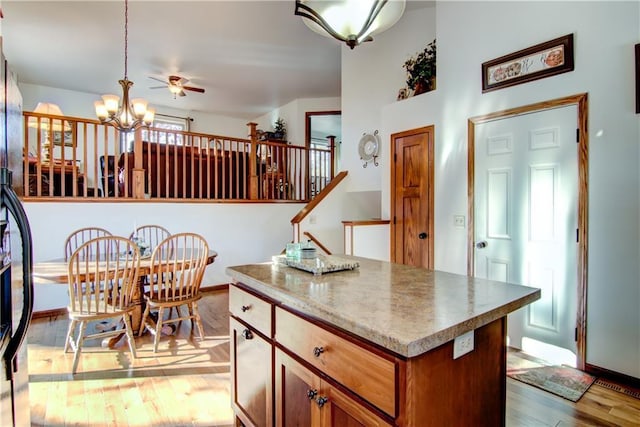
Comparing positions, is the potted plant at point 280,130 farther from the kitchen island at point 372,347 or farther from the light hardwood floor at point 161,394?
the kitchen island at point 372,347

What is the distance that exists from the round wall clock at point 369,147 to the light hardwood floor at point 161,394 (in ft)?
10.6

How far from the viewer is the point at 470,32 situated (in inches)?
131

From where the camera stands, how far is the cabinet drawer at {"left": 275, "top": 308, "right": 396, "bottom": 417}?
0.99 metres

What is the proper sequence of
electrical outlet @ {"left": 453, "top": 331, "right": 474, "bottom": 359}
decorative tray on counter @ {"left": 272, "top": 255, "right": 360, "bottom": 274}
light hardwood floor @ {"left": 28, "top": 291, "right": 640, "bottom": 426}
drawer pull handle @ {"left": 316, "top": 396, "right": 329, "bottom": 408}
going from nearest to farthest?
1. electrical outlet @ {"left": 453, "top": 331, "right": 474, "bottom": 359}
2. drawer pull handle @ {"left": 316, "top": 396, "right": 329, "bottom": 408}
3. decorative tray on counter @ {"left": 272, "top": 255, "right": 360, "bottom": 274}
4. light hardwood floor @ {"left": 28, "top": 291, "right": 640, "bottom": 426}

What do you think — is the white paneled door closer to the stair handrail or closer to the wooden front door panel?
the wooden front door panel

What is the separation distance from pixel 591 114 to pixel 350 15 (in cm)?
199

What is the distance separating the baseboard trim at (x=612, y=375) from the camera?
7.88 feet

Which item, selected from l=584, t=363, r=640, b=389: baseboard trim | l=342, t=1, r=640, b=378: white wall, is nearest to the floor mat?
l=584, t=363, r=640, b=389: baseboard trim

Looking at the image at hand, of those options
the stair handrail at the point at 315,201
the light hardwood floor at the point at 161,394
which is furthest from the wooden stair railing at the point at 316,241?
the light hardwood floor at the point at 161,394

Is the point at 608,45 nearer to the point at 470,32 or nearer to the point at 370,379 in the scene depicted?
the point at 470,32

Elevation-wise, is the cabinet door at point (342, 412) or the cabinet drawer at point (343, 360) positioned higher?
the cabinet drawer at point (343, 360)

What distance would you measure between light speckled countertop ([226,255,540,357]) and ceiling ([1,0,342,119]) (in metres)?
3.58

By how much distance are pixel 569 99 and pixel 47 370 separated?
4.49 m

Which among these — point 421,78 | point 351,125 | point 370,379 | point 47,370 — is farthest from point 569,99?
point 47,370
